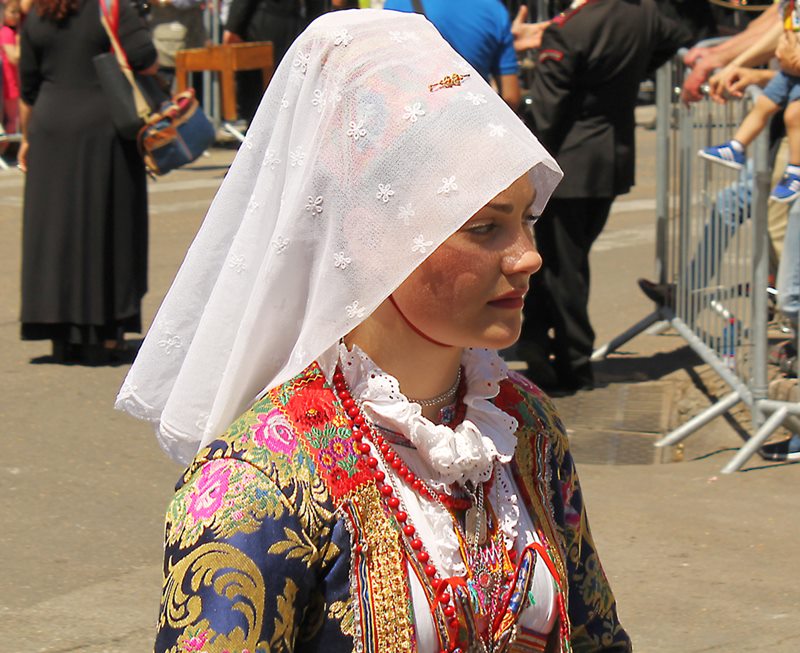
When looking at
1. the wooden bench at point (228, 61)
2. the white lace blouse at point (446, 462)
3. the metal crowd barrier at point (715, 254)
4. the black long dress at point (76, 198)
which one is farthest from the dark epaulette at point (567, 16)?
the wooden bench at point (228, 61)

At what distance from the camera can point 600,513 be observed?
5328 millimetres

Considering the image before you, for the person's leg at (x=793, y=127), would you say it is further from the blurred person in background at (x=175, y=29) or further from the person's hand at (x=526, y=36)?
the blurred person in background at (x=175, y=29)

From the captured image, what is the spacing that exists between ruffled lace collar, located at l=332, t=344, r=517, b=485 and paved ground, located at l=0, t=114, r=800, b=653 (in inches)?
89.2

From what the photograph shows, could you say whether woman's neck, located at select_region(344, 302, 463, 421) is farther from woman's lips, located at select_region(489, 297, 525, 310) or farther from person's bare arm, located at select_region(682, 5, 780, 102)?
person's bare arm, located at select_region(682, 5, 780, 102)

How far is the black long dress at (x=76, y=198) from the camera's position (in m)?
7.11

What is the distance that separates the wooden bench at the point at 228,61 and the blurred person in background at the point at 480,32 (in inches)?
227

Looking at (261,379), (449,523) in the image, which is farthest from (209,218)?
(449,523)

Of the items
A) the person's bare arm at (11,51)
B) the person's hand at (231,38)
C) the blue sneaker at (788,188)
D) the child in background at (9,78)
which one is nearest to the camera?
the blue sneaker at (788,188)

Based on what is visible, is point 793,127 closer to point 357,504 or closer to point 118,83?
point 118,83

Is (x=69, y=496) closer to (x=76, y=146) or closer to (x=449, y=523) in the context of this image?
(x=76, y=146)

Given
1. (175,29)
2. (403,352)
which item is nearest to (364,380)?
(403,352)

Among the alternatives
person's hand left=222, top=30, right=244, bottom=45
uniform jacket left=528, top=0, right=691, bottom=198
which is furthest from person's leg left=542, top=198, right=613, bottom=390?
person's hand left=222, top=30, right=244, bottom=45

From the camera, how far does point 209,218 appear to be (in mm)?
2182

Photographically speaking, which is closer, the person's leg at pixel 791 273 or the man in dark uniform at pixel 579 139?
the person's leg at pixel 791 273
